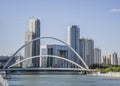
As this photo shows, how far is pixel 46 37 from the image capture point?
115 metres

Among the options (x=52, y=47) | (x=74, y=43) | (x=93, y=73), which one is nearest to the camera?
(x=93, y=73)

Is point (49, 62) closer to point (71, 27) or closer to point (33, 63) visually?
point (33, 63)

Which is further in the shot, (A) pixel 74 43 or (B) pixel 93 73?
(A) pixel 74 43

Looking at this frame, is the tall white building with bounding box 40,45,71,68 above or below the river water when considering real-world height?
above

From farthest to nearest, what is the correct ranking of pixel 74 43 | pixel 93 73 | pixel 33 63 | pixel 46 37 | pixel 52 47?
pixel 74 43, pixel 33 63, pixel 52 47, pixel 93 73, pixel 46 37

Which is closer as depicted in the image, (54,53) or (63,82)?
(63,82)

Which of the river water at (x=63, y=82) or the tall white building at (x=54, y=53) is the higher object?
the tall white building at (x=54, y=53)

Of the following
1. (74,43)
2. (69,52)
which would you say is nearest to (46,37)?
(69,52)

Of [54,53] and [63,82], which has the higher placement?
[54,53]

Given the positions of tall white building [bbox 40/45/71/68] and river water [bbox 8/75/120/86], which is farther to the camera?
tall white building [bbox 40/45/71/68]

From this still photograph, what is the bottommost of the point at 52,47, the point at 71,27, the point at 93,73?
the point at 93,73

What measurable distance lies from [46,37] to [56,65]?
138 feet

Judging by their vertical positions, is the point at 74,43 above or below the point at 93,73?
above

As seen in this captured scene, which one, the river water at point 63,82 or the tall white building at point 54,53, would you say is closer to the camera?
the river water at point 63,82
